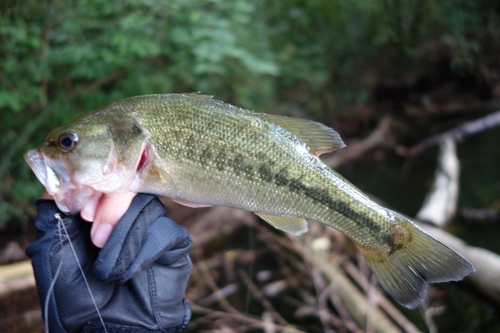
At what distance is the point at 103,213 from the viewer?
1586mm

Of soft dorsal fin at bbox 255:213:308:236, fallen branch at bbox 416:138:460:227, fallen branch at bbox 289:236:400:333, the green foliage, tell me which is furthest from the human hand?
fallen branch at bbox 416:138:460:227

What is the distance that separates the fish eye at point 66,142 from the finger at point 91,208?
23 cm

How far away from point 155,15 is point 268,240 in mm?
3676

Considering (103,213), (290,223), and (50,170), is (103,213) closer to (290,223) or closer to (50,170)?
(50,170)

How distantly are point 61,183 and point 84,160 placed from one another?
5.1 inches

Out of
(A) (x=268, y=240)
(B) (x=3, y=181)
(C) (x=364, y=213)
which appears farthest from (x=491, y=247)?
(B) (x=3, y=181)

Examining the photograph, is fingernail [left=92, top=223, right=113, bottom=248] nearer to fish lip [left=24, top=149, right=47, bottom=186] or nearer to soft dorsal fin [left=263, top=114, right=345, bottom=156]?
fish lip [left=24, top=149, right=47, bottom=186]

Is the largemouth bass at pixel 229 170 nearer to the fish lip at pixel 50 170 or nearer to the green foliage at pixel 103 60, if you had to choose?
the fish lip at pixel 50 170

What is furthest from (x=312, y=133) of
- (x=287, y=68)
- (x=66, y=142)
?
(x=287, y=68)

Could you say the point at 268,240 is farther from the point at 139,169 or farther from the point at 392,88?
the point at 392,88

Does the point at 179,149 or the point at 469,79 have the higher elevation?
the point at 179,149

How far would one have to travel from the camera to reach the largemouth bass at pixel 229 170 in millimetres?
1600

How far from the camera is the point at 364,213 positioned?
172 cm

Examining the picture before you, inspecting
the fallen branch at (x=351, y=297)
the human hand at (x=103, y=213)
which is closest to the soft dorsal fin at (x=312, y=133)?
the human hand at (x=103, y=213)
